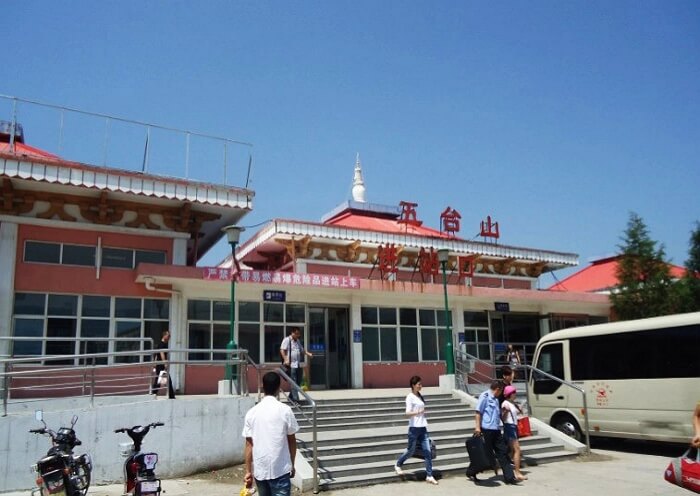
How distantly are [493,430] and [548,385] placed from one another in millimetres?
4979

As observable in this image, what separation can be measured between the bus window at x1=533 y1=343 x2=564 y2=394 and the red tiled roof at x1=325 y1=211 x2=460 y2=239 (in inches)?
371

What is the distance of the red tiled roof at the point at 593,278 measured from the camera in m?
30.6

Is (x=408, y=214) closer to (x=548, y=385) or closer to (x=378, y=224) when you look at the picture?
(x=378, y=224)

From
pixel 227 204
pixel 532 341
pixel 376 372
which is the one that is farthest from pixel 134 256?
Result: pixel 532 341

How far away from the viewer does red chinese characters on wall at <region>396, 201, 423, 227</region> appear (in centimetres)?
2403

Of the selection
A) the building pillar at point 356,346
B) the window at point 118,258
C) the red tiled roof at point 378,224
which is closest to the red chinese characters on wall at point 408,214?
the red tiled roof at point 378,224

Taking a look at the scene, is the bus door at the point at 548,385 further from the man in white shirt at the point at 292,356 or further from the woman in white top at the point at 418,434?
the man in white shirt at the point at 292,356

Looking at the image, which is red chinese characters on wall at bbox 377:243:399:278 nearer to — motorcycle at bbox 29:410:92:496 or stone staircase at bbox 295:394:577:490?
stone staircase at bbox 295:394:577:490

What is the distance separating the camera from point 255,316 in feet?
56.6

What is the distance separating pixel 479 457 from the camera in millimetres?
9539

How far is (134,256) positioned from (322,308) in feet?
18.9

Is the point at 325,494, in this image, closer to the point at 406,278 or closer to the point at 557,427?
the point at 557,427

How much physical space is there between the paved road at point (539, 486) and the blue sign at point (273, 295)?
7454mm

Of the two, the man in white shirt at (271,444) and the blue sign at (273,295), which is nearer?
the man in white shirt at (271,444)
